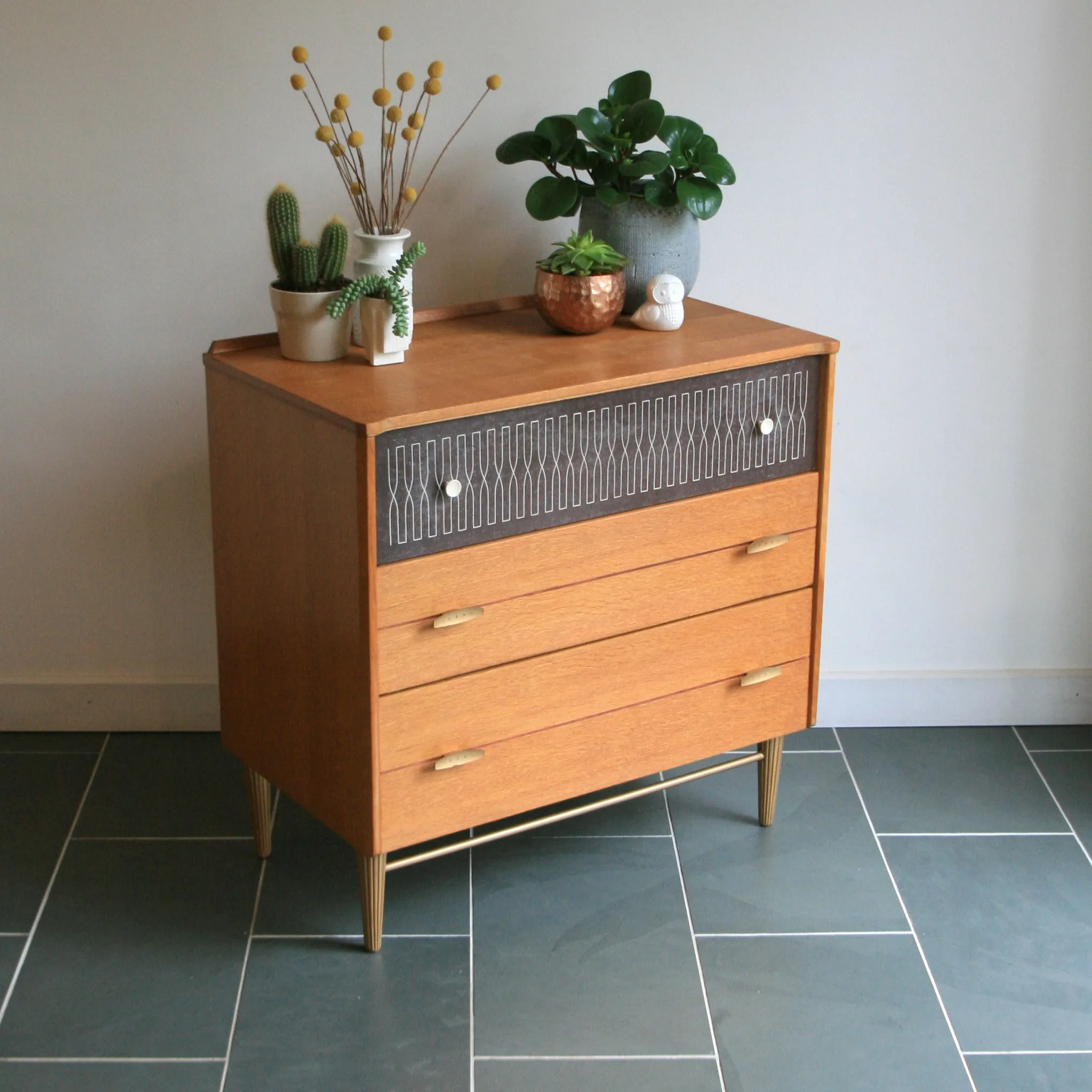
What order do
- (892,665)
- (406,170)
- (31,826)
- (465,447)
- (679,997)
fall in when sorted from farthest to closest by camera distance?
(892,665), (31,826), (406,170), (679,997), (465,447)

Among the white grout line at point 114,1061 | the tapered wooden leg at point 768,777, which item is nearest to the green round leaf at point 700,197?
the tapered wooden leg at point 768,777

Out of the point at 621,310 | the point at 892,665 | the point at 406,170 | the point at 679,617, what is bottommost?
the point at 892,665

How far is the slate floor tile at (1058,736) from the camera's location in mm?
2781

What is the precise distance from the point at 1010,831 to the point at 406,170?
148cm

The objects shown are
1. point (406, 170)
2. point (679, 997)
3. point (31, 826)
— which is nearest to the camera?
point (679, 997)

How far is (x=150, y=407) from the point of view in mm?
2512

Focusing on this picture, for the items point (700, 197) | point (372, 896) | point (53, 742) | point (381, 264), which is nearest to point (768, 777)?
point (372, 896)

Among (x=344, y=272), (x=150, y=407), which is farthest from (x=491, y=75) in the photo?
(x=150, y=407)

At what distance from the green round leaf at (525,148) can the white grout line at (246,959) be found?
111 centimetres

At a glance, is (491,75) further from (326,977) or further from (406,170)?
(326,977)

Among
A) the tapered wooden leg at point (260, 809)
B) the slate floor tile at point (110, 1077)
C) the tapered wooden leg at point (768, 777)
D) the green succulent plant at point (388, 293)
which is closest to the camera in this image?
the slate floor tile at point (110, 1077)

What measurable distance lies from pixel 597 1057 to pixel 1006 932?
2.28ft

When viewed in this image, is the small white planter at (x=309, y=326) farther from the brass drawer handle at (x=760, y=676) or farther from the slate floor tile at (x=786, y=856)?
the slate floor tile at (x=786, y=856)

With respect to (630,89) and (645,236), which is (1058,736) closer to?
(645,236)
